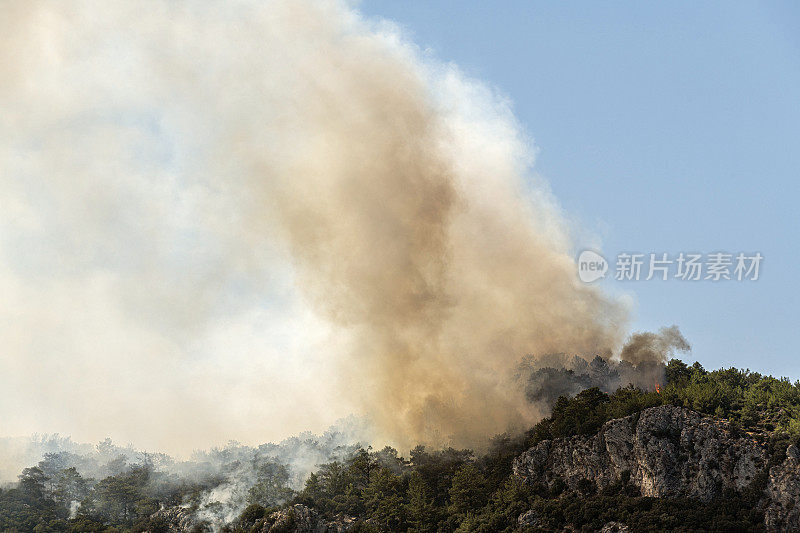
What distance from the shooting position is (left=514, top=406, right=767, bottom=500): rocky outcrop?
61438mm

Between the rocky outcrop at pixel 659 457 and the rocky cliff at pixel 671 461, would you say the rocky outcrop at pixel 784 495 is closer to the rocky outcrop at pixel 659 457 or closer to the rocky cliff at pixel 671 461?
the rocky cliff at pixel 671 461

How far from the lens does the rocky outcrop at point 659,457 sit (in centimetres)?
6144

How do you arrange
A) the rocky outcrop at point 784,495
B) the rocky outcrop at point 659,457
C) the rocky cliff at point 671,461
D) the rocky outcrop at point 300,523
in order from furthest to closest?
1. the rocky outcrop at point 300,523
2. the rocky outcrop at point 659,457
3. the rocky cliff at point 671,461
4. the rocky outcrop at point 784,495

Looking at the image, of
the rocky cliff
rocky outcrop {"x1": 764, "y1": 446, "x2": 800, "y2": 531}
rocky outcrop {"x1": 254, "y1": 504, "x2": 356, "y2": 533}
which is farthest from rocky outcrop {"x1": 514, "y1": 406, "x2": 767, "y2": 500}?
rocky outcrop {"x1": 254, "y1": 504, "x2": 356, "y2": 533}

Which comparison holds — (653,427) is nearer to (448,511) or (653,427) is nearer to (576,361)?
(448,511)

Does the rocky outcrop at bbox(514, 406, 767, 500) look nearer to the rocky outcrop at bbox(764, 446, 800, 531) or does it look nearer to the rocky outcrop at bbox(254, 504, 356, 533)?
the rocky outcrop at bbox(764, 446, 800, 531)

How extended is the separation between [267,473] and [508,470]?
141 ft

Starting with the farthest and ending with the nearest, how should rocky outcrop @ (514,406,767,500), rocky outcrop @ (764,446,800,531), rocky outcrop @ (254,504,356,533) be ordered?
rocky outcrop @ (254,504,356,533), rocky outcrop @ (514,406,767,500), rocky outcrop @ (764,446,800,531)

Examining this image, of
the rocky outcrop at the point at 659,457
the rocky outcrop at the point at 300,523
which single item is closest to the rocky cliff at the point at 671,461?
the rocky outcrop at the point at 659,457

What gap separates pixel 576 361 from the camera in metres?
112

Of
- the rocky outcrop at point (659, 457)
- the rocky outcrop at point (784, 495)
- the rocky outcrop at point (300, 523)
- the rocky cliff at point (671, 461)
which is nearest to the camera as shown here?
the rocky outcrop at point (784, 495)

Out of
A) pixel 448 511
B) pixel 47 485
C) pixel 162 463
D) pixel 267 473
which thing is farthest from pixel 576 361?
pixel 47 485

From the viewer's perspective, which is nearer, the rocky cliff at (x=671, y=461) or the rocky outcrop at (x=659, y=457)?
the rocky cliff at (x=671, y=461)

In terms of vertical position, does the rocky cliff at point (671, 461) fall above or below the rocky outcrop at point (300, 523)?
above
